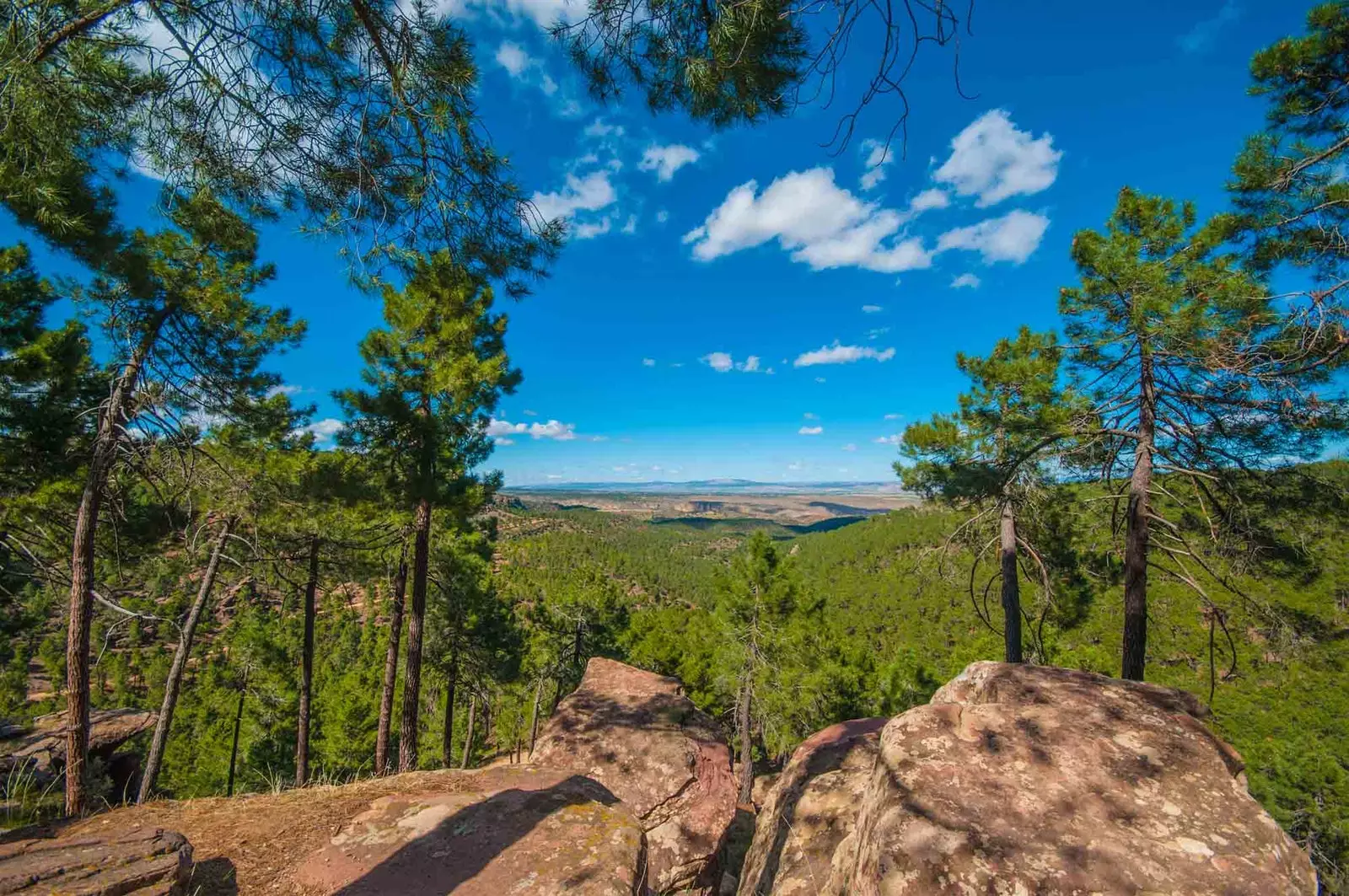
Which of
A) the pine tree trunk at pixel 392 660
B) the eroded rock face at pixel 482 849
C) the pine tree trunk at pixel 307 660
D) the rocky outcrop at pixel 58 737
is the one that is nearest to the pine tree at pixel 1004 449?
the eroded rock face at pixel 482 849

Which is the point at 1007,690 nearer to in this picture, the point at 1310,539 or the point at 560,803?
the point at 560,803

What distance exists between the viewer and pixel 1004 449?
8.43 metres

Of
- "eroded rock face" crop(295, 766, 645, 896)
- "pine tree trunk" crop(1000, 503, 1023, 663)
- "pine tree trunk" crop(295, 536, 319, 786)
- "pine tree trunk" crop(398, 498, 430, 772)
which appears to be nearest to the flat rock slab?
"eroded rock face" crop(295, 766, 645, 896)

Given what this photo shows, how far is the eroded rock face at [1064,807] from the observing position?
2543 mm

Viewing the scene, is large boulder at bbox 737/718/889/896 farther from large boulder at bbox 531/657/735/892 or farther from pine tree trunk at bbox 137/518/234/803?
pine tree trunk at bbox 137/518/234/803

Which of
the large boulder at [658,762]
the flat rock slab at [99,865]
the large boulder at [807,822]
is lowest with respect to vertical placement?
the large boulder at [658,762]

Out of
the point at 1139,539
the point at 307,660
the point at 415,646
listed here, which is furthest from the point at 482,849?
the point at 307,660

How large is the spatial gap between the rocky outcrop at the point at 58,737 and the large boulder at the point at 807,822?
501 inches

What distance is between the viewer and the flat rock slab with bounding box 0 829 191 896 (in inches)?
99.0

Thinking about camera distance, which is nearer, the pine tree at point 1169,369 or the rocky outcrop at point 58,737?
the pine tree at point 1169,369

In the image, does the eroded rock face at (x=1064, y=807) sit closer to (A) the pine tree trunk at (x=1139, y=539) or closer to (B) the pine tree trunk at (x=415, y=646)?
(A) the pine tree trunk at (x=1139, y=539)

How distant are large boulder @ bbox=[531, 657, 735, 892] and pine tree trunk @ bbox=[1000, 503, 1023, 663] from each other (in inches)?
242

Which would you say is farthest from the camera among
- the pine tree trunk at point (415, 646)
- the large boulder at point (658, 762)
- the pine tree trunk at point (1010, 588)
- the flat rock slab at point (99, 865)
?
the pine tree trunk at point (1010, 588)

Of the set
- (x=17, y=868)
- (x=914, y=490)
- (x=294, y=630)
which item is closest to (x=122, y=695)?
(x=294, y=630)
